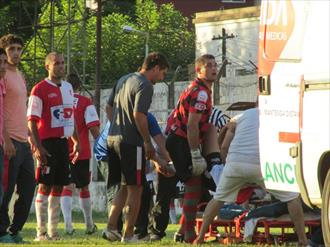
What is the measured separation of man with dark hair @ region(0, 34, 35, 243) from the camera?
44.2ft

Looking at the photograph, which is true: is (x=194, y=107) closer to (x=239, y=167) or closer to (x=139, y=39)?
(x=239, y=167)

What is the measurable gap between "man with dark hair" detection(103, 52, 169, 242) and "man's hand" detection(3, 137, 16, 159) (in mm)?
1190

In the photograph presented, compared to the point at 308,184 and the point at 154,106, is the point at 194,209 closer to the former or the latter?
the point at 308,184

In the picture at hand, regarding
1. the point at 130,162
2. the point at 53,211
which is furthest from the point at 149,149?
the point at 53,211

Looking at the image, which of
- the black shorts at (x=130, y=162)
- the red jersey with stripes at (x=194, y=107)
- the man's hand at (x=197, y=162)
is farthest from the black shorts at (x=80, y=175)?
the man's hand at (x=197, y=162)

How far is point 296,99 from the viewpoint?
1104 centimetres

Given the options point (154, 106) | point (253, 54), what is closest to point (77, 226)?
point (154, 106)

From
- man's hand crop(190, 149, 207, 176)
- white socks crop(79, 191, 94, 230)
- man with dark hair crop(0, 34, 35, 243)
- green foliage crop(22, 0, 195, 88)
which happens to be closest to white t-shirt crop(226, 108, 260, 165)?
man's hand crop(190, 149, 207, 176)

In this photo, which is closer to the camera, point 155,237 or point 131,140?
point 131,140

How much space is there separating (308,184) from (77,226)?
813cm

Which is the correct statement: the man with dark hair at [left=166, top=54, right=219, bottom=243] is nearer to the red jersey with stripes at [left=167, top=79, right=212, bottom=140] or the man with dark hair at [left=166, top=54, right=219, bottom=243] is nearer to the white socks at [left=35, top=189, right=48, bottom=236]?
the red jersey with stripes at [left=167, top=79, right=212, bottom=140]

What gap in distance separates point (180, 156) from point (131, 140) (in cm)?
78

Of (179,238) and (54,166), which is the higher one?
(54,166)

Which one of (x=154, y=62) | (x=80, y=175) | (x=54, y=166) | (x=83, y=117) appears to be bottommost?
(x=80, y=175)
